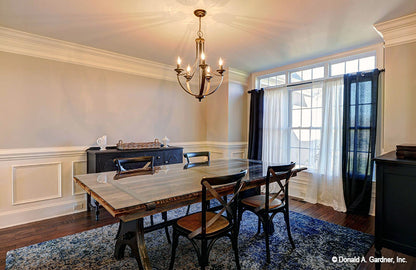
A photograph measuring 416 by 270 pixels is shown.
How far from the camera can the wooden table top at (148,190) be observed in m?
1.44

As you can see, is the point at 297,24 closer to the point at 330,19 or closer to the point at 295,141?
the point at 330,19

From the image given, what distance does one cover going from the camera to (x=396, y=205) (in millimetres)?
1932

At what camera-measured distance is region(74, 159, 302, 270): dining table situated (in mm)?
1452

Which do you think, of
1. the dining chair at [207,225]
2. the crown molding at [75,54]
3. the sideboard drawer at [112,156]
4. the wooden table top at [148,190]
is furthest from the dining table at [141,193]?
the crown molding at [75,54]

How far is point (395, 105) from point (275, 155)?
6.94ft

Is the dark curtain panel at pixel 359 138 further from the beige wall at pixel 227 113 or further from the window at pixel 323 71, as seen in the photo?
the beige wall at pixel 227 113

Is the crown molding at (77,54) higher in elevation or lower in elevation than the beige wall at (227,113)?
higher

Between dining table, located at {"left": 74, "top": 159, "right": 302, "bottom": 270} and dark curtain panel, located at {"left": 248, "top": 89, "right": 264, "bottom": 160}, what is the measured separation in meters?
2.26

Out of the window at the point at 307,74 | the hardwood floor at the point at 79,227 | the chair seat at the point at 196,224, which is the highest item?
the window at the point at 307,74

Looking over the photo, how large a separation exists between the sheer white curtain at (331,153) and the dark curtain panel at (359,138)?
0.11 m

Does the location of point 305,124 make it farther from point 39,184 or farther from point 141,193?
point 39,184

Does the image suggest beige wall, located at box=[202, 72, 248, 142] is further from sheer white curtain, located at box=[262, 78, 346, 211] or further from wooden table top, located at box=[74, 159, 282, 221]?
wooden table top, located at box=[74, 159, 282, 221]

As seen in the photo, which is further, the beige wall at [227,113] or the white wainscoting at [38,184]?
the beige wall at [227,113]

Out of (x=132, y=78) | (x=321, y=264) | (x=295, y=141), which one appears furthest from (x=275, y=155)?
(x=132, y=78)
